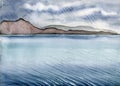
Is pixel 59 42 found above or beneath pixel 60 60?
above

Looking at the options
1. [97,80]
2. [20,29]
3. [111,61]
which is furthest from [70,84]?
[20,29]

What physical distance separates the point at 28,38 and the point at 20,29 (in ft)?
0.31

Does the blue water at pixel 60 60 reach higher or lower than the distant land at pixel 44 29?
lower

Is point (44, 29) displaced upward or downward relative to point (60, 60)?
upward

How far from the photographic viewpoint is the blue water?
7.03ft

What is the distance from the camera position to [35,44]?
2172 mm

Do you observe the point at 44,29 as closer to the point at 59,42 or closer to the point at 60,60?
the point at 59,42

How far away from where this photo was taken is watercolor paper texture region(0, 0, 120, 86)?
2.15 meters

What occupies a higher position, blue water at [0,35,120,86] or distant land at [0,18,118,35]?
distant land at [0,18,118,35]

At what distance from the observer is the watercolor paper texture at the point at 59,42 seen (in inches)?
84.5

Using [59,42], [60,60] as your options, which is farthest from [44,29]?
[60,60]

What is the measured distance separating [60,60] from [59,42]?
0.44ft

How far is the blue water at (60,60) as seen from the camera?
2.14m

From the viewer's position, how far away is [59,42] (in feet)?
7.13
